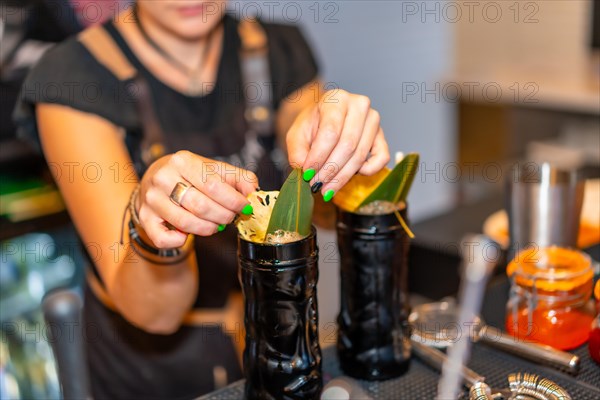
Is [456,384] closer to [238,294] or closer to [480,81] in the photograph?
[238,294]

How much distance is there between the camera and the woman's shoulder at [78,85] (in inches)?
44.4

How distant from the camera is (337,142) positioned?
2.59ft

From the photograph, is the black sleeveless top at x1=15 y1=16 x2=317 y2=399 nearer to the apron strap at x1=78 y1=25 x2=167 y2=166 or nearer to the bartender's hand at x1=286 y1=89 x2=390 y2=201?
the apron strap at x1=78 y1=25 x2=167 y2=166

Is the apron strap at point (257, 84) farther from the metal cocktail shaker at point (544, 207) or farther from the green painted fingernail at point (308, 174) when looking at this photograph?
the green painted fingernail at point (308, 174)

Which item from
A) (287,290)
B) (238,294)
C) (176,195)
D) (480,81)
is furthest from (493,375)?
(480,81)

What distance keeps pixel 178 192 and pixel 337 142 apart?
19 cm

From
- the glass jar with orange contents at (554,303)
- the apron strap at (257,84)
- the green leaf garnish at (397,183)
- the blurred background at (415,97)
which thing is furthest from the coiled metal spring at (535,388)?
the blurred background at (415,97)

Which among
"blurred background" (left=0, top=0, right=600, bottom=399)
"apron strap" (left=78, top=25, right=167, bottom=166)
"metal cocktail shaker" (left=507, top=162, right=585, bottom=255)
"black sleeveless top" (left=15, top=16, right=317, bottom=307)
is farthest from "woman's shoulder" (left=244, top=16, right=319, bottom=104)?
"blurred background" (left=0, top=0, right=600, bottom=399)

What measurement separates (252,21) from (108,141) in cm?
46

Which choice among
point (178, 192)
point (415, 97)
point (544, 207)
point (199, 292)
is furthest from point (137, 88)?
point (415, 97)

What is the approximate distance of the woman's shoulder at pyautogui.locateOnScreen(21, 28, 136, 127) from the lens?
1129mm

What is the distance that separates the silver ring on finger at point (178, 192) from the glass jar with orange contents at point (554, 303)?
445 millimetres

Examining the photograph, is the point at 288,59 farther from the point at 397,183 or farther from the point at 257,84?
the point at 397,183

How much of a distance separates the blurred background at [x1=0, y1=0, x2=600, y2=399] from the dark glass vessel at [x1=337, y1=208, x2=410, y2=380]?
99cm
